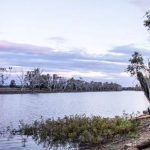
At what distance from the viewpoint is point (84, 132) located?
31.0 meters

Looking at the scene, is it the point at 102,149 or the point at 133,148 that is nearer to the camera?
the point at 133,148

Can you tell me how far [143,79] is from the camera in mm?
25344

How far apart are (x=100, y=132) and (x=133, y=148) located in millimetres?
10283

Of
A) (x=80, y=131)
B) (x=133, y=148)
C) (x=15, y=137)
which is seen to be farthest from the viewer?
(x=15, y=137)

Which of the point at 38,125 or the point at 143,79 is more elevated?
the point at 143,79

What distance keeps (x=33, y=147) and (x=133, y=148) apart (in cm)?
1171

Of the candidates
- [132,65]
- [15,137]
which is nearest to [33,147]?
[15,137]

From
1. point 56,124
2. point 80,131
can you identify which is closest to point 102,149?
point 80,131

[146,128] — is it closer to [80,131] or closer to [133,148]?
[80,131]

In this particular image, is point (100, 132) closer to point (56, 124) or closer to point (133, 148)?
point (56, 124)

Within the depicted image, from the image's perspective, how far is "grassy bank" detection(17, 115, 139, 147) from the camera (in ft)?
101

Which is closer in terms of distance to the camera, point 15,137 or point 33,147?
point 33,147

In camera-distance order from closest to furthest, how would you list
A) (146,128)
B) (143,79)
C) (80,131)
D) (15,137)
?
(143,79) → (146,128) → (80,131) → (15,137)

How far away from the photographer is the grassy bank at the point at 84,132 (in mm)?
30636
